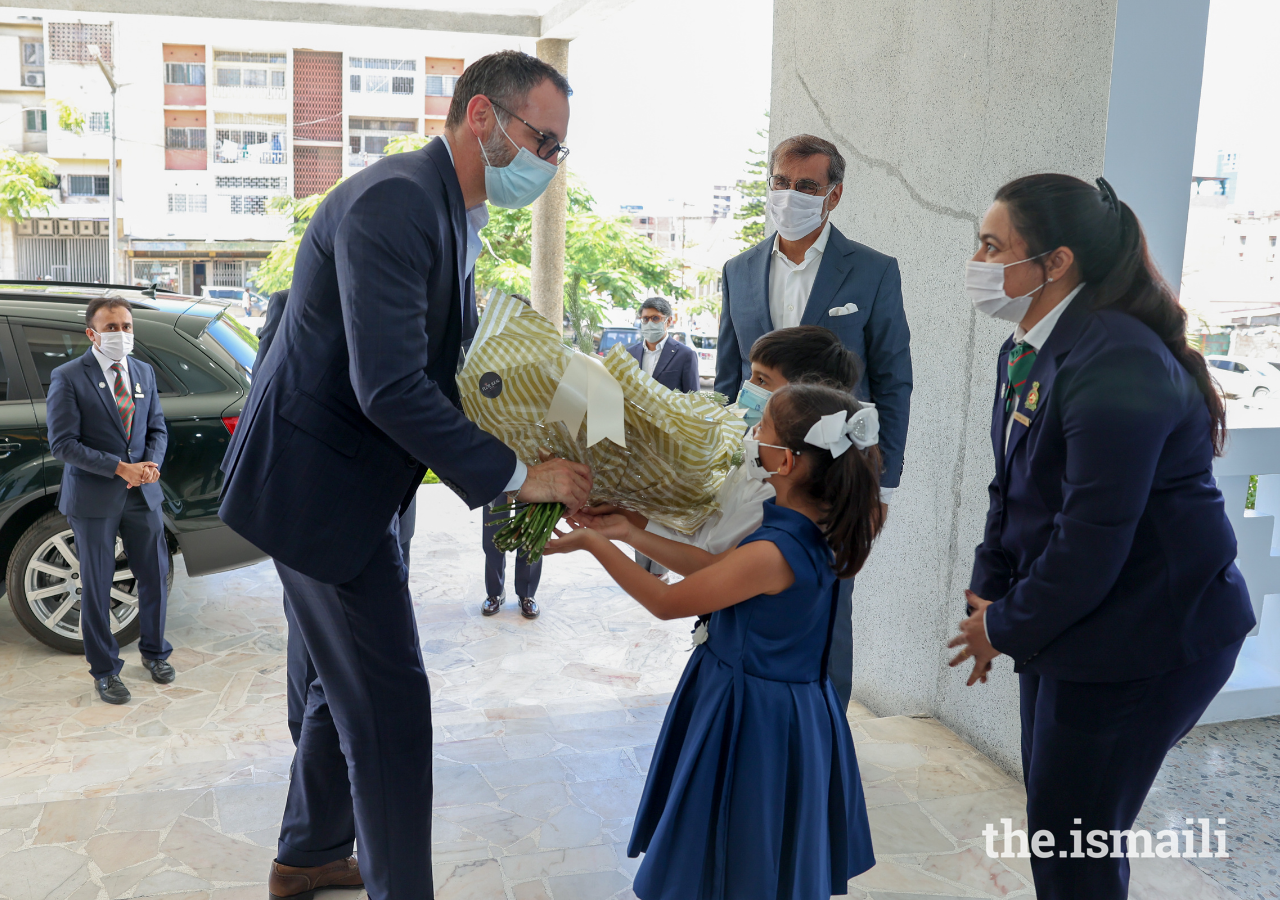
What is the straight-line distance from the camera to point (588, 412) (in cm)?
174

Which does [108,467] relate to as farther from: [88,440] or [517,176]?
[517,176]

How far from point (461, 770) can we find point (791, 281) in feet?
6.15

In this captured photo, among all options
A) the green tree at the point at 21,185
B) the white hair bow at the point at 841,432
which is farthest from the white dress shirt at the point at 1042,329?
the green tree at the point at 21,185

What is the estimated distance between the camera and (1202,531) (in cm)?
162

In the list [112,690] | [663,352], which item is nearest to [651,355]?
[663,352]

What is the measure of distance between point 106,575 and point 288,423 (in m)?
2.98

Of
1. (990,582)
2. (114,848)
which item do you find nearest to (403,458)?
(990,582)

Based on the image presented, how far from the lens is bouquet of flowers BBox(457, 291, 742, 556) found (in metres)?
1.73

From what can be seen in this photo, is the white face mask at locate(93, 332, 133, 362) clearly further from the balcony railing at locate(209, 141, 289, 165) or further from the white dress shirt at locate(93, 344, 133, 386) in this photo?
the balcony railing at locate(209, 141, 289, 165)

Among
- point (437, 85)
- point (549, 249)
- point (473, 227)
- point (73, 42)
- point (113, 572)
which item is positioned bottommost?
point (113, 572)

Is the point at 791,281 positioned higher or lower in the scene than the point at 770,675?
higher

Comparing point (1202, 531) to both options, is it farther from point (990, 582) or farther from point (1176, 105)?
point (1176, 105)

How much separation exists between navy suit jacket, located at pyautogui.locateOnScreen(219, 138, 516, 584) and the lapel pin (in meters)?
0.97

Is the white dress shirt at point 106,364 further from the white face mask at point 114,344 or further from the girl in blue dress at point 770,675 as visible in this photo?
the girl in blue dress at point 770,675
